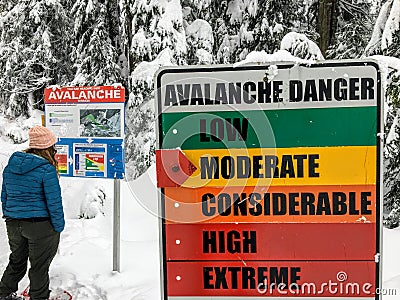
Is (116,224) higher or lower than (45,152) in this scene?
lower

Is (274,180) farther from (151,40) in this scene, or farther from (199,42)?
(199,42)

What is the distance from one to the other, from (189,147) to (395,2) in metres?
5.63

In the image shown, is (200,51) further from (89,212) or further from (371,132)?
(371,132)

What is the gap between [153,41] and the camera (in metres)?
9.51

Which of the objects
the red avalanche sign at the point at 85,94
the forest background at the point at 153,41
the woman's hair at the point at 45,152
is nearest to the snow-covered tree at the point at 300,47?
the forest background at the point at 153,41

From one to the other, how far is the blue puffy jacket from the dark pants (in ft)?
0.45

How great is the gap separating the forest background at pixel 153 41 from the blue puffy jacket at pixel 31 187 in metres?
1.49

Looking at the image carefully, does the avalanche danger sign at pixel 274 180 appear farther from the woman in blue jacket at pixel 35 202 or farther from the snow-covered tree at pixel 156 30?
the snow-covered tree at pixel 156 30

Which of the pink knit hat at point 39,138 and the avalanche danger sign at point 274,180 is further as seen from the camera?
the pink knit hat at point 39,138

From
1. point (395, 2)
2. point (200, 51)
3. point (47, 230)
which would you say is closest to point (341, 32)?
point (200, 51)

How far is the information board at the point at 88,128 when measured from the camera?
5.09 m

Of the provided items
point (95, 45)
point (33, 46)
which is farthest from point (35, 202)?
point (33, 46)

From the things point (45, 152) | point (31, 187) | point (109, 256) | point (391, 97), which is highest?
point (391, 97)

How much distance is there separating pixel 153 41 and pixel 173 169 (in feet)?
27.6
